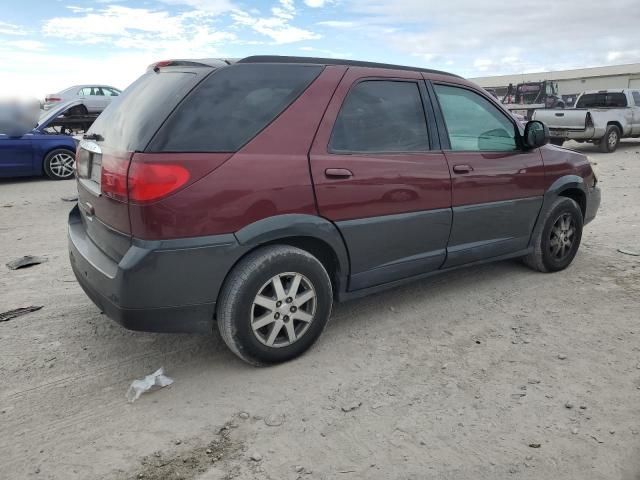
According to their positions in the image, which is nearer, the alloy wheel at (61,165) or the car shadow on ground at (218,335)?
the car shadow on ground at (218,335)

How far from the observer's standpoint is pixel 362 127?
10.8ft

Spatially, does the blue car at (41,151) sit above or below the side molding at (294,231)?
above

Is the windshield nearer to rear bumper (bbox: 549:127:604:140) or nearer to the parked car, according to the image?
the parked car

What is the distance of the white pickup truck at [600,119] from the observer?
542 inches

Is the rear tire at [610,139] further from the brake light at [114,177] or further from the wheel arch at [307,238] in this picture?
the brake light at [114,177]

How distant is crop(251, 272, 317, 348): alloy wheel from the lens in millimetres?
2932

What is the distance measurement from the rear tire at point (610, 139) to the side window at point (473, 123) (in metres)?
12.0

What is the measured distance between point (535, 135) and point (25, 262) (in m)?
4.88

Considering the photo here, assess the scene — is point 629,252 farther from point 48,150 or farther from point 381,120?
point 48,150

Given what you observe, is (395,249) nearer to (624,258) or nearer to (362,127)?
(362,127)

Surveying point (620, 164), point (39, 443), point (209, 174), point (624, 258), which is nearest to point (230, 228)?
point (209, 174)

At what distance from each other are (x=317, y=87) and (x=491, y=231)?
1870 mm

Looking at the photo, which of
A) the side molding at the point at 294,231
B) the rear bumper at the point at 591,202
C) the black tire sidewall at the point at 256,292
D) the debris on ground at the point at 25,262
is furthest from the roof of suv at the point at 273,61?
the debris on ground at the point at 25,262

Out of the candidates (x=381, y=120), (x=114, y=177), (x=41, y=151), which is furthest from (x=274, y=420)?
(x=41, y=151)
